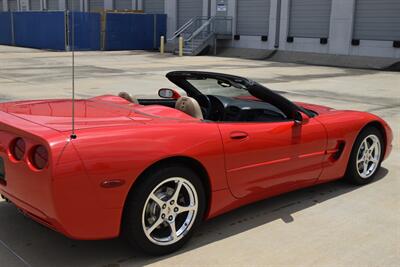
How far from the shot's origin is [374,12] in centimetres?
2456

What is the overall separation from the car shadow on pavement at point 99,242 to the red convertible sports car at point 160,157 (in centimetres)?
21

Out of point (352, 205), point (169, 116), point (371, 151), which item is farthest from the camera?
point (371, 151)

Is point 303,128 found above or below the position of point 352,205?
above

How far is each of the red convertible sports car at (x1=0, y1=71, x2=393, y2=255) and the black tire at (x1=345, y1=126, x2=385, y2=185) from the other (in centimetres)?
15

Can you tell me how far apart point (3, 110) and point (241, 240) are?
6.64 feet

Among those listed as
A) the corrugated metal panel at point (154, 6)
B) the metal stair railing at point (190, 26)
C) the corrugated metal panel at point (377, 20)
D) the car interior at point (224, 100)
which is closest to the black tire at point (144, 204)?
the car interior at point (224, 100)

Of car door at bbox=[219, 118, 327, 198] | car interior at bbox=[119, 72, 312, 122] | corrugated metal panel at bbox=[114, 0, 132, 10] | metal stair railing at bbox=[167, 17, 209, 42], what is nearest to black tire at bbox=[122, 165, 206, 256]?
car door at bbox=[219, 118, 327, 198]

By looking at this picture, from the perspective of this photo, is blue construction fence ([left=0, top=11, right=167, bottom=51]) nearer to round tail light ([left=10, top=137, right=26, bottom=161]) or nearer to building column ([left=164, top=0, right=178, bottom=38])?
building column ([left=164, top=0, right=178, bottom=38])

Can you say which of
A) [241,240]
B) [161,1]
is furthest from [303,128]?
[161,1]

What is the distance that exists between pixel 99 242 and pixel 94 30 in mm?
30372

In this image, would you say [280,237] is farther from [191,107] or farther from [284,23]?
[284,23]

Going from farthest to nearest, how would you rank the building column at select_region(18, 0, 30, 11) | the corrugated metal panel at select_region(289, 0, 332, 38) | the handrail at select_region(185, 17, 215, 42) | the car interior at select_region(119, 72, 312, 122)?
1. the building column at select_region(18, 0, 30, 11)
2. the handrail at select_region(185, 17, 215, 42)
3. the corrugated metal panel at select_region(289, 0, 332, 38)
4. the car interior at select_region(119, 72, 312, 122)

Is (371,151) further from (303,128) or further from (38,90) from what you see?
(38,90)

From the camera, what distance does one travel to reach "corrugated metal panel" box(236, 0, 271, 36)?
1179 inches
